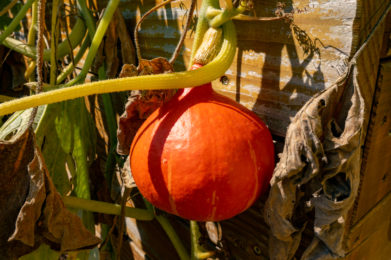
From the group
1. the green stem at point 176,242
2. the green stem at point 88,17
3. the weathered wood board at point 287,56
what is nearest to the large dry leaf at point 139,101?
the weathered wood board at point 287,56

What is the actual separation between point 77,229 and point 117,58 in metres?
0.54

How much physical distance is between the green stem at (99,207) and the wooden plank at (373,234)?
0.53m

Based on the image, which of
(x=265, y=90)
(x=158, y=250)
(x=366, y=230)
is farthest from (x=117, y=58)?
(x=366, y=230)

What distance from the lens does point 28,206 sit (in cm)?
58

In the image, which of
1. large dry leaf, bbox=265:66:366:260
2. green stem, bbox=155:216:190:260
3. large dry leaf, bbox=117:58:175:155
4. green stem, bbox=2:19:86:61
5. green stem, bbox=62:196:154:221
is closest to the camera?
large dry leaf, bbox=265:66:366:260

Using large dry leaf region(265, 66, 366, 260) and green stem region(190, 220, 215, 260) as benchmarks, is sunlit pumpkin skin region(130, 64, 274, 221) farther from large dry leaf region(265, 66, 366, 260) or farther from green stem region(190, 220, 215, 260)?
green stem region(190, 220, 215, 260)

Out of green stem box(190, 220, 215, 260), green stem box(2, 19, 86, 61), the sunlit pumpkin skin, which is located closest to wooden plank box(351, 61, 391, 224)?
the sunlit pumpkin skin

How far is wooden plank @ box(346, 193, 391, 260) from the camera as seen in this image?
704 millimetres

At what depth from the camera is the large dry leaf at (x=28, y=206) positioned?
1.92 ft

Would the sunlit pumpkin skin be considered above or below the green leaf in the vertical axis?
above

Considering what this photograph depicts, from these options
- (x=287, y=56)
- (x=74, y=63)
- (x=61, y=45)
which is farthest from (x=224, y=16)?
(x=61, y=45)

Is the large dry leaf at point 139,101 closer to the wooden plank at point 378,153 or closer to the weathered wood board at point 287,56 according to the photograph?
the weathered wood board at point 287,56

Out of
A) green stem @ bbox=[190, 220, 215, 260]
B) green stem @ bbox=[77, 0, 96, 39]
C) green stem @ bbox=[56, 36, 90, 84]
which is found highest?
green stem @ bbox=[77, 0, 96, 39]

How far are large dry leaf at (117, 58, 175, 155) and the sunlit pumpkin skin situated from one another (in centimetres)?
5
